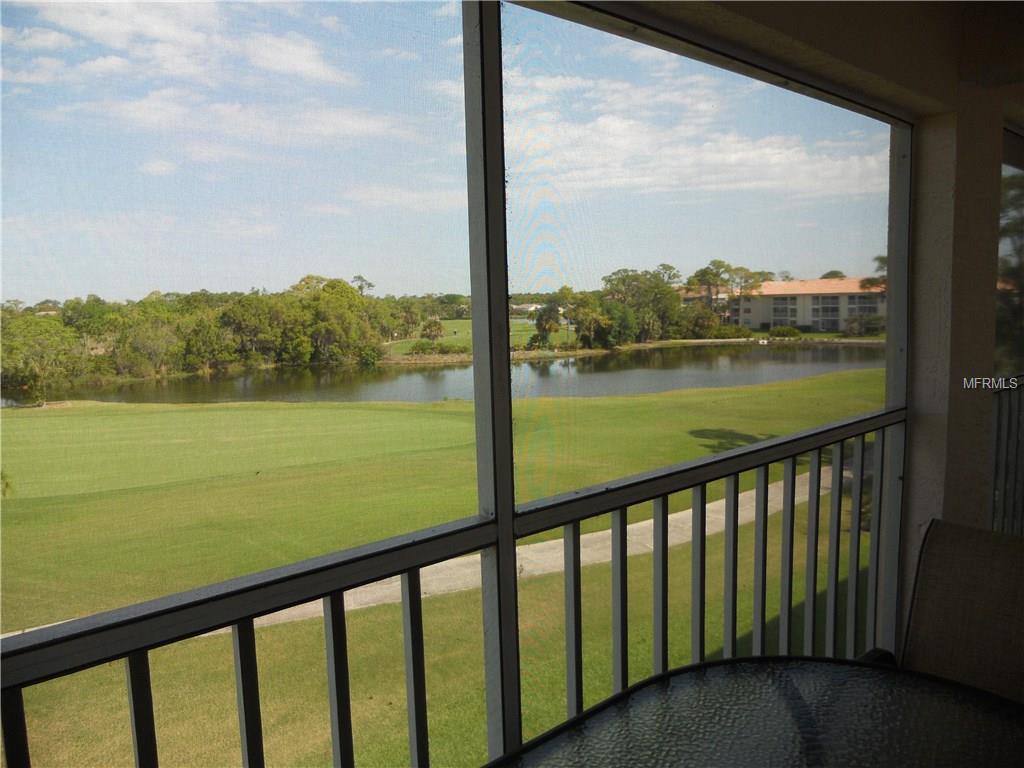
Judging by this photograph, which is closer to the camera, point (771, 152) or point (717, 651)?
point (771, 152)

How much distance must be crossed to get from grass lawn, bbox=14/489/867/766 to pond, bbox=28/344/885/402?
54 cm

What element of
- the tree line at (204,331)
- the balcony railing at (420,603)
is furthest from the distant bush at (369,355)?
the balcony railing at (420,603)

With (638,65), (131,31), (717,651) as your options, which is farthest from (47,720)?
(717,651)

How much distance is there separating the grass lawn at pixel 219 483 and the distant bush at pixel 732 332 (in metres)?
0.92

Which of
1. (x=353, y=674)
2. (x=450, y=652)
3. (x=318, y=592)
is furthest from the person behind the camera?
(x=450, y=652)

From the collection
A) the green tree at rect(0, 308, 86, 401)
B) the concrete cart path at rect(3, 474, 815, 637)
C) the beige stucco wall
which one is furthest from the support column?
the green tree at rect(0, 308, 86, 401)

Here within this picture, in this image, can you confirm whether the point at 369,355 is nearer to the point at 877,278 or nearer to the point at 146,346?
the point at 146,346

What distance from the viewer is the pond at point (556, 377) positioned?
1231 millimetres

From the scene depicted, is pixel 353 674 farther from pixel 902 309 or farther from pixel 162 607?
pixel 902 309

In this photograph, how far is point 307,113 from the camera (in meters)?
1.40

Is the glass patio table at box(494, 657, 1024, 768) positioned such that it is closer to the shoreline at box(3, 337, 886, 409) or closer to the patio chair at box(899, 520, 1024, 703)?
the patio chair at box(899, 520, 1024, 703)

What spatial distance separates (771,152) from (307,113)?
89.4 inches

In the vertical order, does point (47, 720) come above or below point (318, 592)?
below

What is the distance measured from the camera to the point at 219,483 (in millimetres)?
1303
